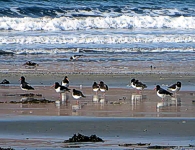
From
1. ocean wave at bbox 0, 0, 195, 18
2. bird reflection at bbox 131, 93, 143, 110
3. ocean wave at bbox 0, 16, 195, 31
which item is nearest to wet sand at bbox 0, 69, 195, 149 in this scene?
bird reflection at bbox 131, 93, 143, 110

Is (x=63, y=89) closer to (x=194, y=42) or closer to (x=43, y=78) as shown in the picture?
(x=43, y=78)

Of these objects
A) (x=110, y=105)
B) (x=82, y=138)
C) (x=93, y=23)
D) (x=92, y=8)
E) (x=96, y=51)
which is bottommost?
(x=82, y=138)

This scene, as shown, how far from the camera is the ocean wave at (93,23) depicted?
102 feet

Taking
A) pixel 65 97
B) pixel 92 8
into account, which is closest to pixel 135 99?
pixel 65 97

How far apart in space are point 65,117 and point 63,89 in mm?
2600

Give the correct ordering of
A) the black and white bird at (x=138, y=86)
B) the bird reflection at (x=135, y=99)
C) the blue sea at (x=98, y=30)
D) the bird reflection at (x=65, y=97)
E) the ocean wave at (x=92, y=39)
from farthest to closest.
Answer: the ocean wave at (x=92, y=39) < the blue sea at (x=98, y=30) < the black and white bird at (x=138, y=86) < the bird reflection at (x=65, y=97) < the bird reflection at (x=135, y=99)

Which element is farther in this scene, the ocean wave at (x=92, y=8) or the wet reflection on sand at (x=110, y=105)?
the ocean wave at (x=92, y=8)

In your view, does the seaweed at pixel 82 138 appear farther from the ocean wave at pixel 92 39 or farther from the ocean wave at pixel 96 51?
the ocean wave at pixel 92 39

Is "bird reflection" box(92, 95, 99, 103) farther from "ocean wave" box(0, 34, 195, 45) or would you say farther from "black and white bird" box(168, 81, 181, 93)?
"ocean wave" box(0, 34, 195, 45)

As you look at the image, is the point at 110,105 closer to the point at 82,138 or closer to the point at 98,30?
the point at 82,138

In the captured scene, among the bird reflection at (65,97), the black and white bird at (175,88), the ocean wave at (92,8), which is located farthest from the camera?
the ocean wave at (92,8)

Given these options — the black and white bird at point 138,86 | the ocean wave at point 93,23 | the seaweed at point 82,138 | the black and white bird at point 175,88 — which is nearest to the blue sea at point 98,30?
the ocean wave at point 93,23

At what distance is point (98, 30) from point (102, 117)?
20.4 metres

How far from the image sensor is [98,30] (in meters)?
31.2
